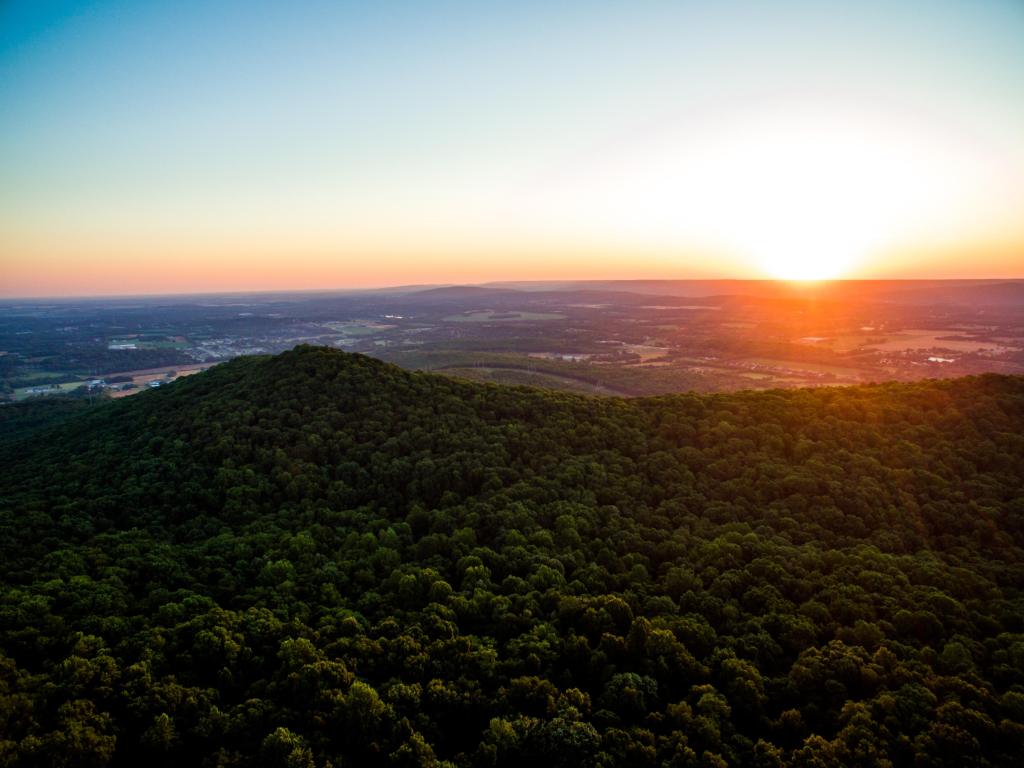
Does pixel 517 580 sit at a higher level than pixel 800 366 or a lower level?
lower

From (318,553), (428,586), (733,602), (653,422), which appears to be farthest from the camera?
(653,422)

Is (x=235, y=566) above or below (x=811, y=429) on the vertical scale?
below

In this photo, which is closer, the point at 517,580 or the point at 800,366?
the point at 517,580

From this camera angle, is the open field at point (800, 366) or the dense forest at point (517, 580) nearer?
the dense forest at point (517, 580)

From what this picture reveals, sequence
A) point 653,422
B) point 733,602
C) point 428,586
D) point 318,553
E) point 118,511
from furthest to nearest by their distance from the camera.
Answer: point 653,422 < point 118,511 < point 318,553 < point 428,586 < point 733,602

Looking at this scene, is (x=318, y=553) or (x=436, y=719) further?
(x=318, y=553)

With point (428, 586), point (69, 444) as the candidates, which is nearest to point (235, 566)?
point (428, 586)

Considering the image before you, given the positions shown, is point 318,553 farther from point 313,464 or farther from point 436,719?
point 436,719

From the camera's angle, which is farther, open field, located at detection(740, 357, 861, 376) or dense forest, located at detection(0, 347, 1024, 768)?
open field, located at detection(740, 357, 861, 376)
